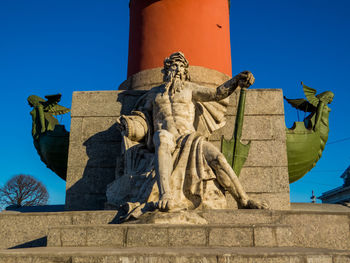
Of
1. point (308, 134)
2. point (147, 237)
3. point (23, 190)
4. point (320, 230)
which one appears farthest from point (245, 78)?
point (23, 190)

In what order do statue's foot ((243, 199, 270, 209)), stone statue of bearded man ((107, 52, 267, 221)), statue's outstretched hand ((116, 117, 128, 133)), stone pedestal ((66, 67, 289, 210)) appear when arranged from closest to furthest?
statue's foot ((243, 199, 270, 209)), stone statue of bearded man ((107, 52, 267, 221)), statue's outstretched hand ((116, 117, 128, 133)), stone pedestal ((66, 67, 289, 210))

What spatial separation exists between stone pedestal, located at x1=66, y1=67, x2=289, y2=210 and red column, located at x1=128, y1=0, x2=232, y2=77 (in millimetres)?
1449

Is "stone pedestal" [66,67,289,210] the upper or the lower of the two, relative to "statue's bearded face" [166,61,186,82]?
lower

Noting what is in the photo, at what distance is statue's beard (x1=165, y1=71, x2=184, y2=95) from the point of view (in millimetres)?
6613

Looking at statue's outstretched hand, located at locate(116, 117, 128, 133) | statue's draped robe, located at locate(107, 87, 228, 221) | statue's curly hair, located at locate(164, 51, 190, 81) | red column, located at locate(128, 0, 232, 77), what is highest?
red column, located at locate(128, 0, 232, 77)

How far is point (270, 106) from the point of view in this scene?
7.45 metres

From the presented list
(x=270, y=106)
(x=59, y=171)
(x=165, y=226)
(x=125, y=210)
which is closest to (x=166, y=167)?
(x=125, y=210)

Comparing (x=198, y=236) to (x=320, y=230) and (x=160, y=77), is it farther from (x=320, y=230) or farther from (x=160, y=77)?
(x=160, y=77)

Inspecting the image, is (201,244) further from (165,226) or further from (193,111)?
(193,111)

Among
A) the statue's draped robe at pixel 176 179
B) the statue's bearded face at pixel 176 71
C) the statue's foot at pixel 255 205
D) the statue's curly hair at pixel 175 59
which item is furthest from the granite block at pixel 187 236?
the statue's curly hair at pixel 175 59

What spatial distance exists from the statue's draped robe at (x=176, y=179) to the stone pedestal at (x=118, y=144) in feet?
3.33

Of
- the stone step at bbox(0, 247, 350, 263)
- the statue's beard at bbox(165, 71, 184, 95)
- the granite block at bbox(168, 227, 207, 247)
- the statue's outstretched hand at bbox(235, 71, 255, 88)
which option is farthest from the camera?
the statue's beard at bbox(165, 71, 184, 95)

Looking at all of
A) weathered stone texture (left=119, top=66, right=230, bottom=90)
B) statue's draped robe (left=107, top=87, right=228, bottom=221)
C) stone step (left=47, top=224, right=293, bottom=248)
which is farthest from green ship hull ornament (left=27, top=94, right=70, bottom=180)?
stone step (left=47, top=224, right=293, bottom=248)

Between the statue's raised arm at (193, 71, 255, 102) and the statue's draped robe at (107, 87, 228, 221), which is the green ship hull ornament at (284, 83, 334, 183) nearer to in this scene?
the statue's raised arm at (193, 71, 255, 102)
